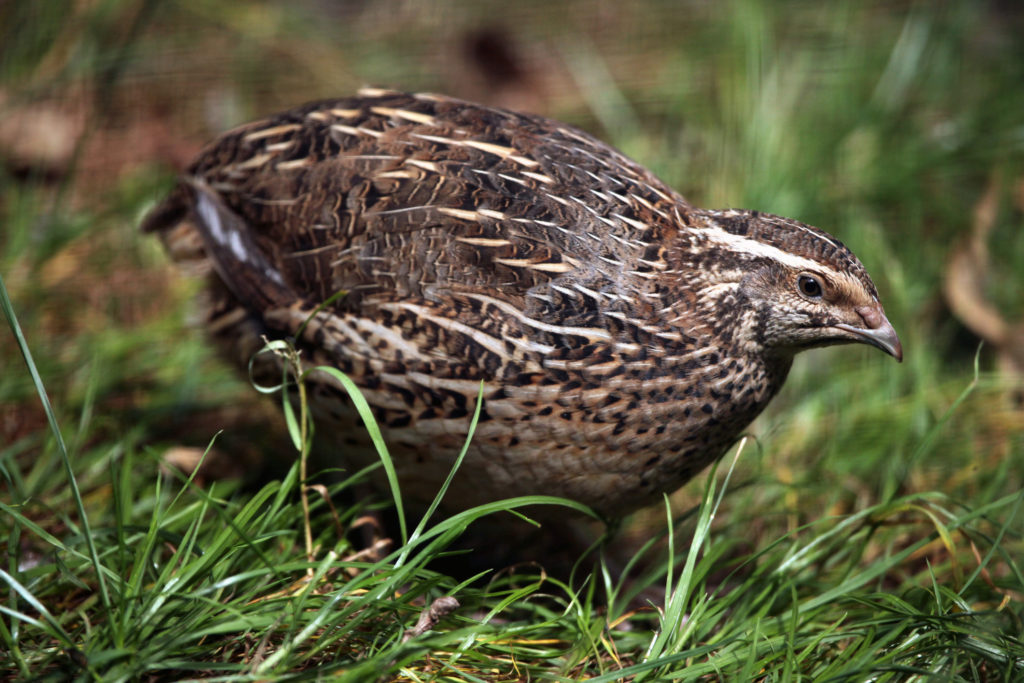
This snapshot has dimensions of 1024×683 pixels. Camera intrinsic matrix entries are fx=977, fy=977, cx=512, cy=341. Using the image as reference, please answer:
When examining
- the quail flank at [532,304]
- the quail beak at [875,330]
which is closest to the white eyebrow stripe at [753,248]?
the quail flank at [532,304]

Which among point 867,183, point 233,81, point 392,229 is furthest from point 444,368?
point 233,81

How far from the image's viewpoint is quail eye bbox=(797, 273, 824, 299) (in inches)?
113

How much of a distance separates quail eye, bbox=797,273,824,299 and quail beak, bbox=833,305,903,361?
0.11 metres

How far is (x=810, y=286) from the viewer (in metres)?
2.88

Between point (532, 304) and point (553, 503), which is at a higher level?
point (532, 304)

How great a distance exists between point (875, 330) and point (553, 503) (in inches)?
42.5

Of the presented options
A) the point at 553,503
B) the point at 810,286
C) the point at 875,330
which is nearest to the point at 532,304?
the point at 553,503

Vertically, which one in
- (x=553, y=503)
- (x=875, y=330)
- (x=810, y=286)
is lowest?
(x=553, y=503)

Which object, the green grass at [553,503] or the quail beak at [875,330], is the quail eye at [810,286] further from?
the green grass at [553,503]

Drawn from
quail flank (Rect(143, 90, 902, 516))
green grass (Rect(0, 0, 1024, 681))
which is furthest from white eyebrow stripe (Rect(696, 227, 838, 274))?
green grass (Rect(0, 0, 1024, 681))

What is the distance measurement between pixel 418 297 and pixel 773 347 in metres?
1.10

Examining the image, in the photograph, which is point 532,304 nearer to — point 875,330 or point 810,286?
point 810,286

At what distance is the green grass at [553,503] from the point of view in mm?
2727

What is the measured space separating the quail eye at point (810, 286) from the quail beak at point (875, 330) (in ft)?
0.36
